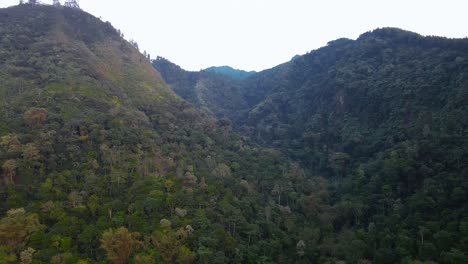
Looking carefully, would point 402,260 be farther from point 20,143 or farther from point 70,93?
point 70,93

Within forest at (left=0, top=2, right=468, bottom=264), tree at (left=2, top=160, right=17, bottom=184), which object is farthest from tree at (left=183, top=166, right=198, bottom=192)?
tree at (left=2, top=160, right=17, bottom=184)

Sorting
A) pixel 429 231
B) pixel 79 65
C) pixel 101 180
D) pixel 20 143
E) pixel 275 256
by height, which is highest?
pixel 79 65

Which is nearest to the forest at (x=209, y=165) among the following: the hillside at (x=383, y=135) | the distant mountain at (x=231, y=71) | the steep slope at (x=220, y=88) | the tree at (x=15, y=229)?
the tree at (x=15, y=229)

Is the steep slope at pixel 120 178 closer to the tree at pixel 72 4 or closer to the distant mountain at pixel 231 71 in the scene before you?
the tree at pixel 72 4

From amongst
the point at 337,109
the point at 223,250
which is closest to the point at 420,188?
the point at 223,250

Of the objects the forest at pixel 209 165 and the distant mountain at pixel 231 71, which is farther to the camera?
the distant mountain at pixel 231 71

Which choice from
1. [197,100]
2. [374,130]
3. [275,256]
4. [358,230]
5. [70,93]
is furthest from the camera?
[197,100]

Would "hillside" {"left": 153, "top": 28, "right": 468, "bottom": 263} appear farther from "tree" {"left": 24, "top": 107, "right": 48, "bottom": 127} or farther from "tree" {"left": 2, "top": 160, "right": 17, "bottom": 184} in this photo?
"tree" {"left": 24, "top": 107, "right": 48, "bottom": 127}
